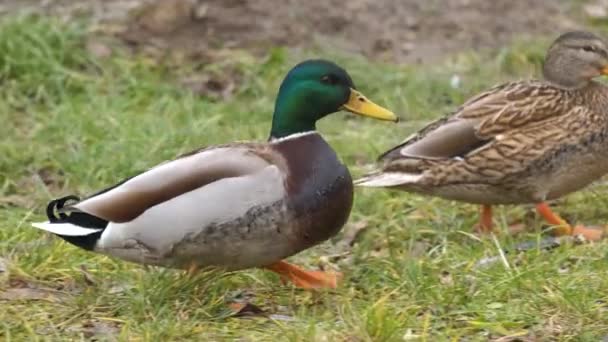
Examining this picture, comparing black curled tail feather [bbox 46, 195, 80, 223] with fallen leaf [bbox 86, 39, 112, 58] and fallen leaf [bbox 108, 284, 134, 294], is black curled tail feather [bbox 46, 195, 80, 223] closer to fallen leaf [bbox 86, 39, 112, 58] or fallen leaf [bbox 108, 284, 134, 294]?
fallen leaf [bbox 108, 284, 134, 294]

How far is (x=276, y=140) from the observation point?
5.33m

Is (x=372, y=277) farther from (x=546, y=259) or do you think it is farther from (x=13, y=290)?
(x=13, y=290)

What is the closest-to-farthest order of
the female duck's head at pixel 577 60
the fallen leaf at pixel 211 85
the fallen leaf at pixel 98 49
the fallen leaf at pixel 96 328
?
the fallen leaf at pixel 96 328
the female duck's head at pixel 577 60
the fallen leaf at pixel 211 85
the fallen leaf at pixel 98 49

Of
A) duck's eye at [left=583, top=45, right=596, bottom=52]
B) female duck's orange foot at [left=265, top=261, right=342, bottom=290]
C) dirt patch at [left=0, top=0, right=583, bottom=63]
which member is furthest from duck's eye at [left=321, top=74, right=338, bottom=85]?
dirt patch at [left=0, top=0, right=583, bottom=63]

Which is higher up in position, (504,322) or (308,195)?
(308,195)

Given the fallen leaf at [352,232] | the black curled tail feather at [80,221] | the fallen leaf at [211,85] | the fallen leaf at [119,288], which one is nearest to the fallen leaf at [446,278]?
the fallen leaf at [352,232]

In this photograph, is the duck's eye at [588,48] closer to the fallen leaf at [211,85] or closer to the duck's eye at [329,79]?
the duck's eye at [329,79]

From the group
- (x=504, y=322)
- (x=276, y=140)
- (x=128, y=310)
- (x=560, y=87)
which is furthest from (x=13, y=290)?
(x=560, y=87)

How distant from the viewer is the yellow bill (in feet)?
18.0

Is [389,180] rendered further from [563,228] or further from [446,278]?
[446,278]

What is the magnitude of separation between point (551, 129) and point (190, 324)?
2.26 m

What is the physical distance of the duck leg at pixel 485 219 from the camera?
6489mm

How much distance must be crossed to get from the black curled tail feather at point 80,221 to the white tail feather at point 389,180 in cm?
166

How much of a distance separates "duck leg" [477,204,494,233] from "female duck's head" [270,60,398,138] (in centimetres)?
131
